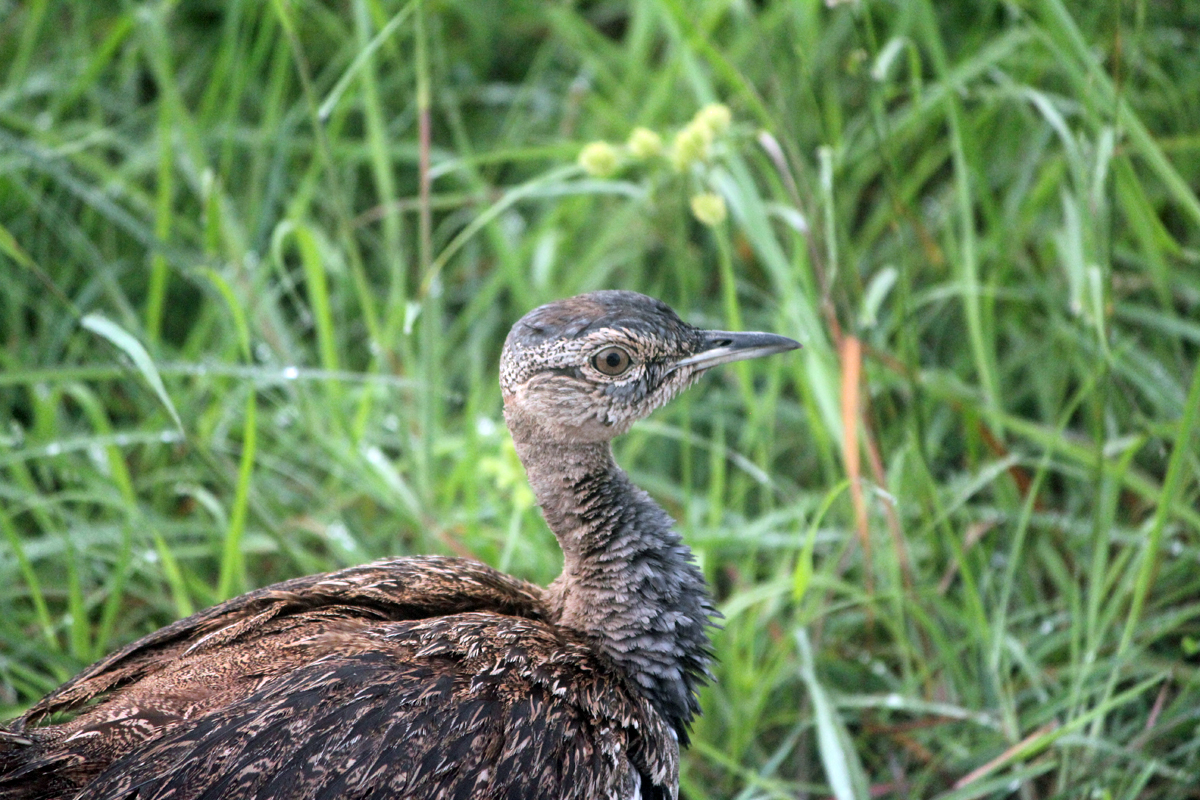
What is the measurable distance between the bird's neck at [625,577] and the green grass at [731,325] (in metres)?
0.46

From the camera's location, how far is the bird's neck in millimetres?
2828

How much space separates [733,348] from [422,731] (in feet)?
3.83

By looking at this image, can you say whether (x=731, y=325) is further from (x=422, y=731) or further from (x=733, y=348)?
(x=422, y=731)

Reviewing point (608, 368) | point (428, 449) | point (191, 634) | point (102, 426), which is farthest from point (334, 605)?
point (102, 426)

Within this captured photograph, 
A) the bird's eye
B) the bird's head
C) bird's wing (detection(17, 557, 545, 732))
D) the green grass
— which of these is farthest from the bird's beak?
bird's wing (detection(17, 557, 545, 732))

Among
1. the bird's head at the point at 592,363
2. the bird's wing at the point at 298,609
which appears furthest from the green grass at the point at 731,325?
the bird's head at the point at 592,363

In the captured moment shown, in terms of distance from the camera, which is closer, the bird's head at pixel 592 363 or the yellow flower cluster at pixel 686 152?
the bird's head at pixel 592 363

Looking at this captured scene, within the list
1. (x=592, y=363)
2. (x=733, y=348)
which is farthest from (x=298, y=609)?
(x=733, y=348)

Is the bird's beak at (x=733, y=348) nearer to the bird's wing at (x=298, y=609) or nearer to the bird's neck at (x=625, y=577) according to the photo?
the bird's neck at (x=625, y=577)

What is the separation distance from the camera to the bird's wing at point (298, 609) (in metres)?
2.67

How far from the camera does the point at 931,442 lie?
14.0 ft

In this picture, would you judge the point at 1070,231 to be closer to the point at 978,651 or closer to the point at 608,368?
the point at 978,651

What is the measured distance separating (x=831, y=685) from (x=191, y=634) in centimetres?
201

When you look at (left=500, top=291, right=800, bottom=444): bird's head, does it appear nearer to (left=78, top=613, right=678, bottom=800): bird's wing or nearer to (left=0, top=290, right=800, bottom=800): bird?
(left=0, top=290, right=800, bottom=800): bird
